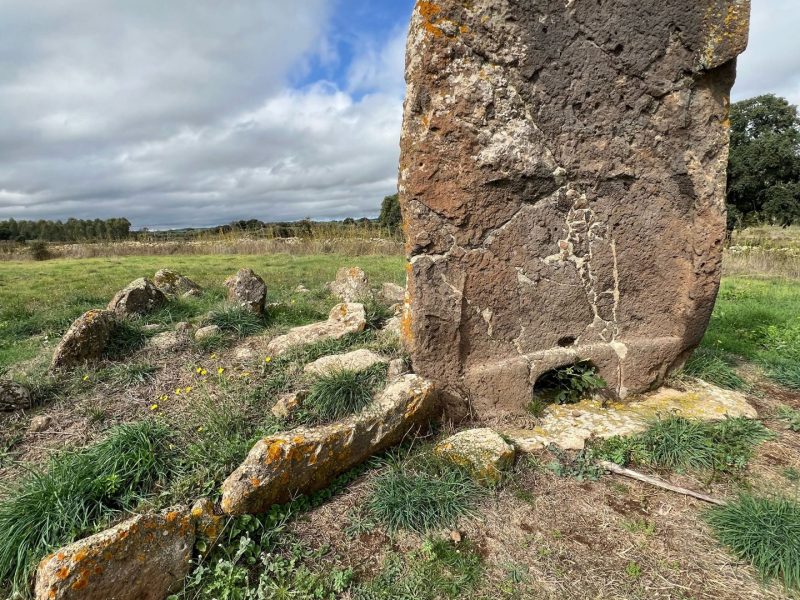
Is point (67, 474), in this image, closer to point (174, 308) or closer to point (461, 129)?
point (461, 129)

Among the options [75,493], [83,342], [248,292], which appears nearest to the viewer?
[75,493]

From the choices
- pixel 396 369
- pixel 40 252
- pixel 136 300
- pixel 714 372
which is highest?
pixel 40 252

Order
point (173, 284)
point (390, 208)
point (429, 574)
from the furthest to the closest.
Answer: point (390, 208), point (173, 284), point (429, 574)

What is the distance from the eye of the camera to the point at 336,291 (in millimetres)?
8250

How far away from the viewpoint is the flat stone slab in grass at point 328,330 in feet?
16.5

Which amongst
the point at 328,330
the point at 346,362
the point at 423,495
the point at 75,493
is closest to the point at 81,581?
the point at 75,493

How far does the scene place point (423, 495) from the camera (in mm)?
2910

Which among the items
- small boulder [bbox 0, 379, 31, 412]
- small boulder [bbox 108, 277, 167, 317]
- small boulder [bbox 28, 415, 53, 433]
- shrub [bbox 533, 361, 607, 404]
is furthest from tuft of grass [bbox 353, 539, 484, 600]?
small boulder [bbox 108, 277, 167, 317]

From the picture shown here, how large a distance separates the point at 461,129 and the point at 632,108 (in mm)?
1465

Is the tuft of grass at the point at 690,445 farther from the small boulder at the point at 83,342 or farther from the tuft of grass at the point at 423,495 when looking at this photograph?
the small boulder at the point at 83,342

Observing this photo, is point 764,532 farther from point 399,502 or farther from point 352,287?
point 352,287

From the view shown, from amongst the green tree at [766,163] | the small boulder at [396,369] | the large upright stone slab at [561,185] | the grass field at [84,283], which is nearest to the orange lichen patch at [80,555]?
the small boulder at [396,369]

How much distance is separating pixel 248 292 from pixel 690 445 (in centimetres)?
548

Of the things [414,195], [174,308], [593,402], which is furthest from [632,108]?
[174,308]
